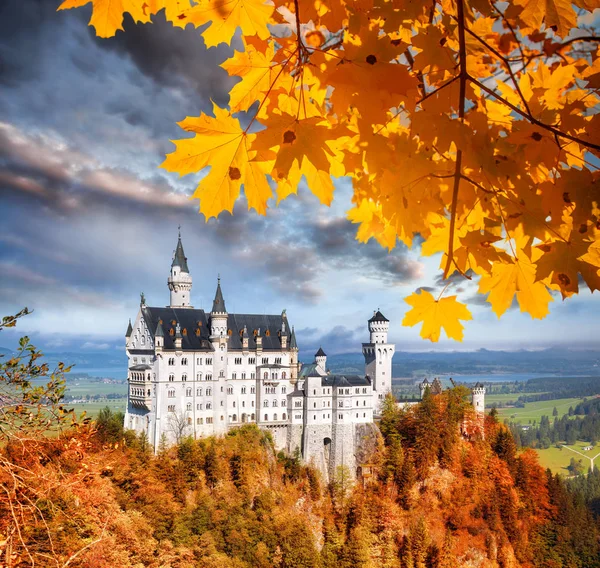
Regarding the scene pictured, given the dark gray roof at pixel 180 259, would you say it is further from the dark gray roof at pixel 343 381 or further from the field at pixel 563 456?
the field at pixel 563 456

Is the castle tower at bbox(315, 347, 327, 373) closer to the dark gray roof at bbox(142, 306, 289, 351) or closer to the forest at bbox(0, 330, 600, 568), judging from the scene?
the dark gray roof at bbox(142, 306, 289, 351)

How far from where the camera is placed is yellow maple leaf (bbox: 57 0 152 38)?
1.07 metres

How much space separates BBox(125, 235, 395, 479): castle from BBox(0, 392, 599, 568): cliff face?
84 centimetres

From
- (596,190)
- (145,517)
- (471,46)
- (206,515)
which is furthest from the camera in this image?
(206,515)

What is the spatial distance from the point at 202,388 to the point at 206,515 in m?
6.03

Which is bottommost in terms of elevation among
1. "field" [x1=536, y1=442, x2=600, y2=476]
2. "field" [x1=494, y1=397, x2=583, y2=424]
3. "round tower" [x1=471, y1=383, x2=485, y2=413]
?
"field" [x1=536, y1=442, x2=600, y2=476]

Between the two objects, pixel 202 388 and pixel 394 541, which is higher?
pixel 202 388

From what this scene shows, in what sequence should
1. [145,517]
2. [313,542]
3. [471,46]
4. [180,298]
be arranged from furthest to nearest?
[180,298], [313,542], [145,517], [471,46]

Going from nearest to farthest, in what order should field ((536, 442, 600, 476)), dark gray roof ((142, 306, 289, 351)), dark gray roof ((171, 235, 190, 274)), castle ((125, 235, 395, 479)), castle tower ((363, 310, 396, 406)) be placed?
castle ((125, 235, 395, 479))
dark gray roof ((142, 306, 289, 351))
dark gray roof ((171, 235, 190, 274))
castle tower ((363, 310, 396, 406))
field ((536, 442, 600, 476))

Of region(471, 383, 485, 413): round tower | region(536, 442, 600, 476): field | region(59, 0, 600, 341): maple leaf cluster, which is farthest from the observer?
region(536, 442, 600, 476): field

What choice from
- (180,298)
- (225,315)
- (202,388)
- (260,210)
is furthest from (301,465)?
(260,210)

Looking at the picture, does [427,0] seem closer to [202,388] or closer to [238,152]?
[238,152]

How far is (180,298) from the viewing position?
26.6 metres

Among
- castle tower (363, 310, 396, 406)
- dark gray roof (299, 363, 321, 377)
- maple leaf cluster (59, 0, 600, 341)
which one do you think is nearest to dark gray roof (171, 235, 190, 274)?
dark gray roof (299, 363, 321, 377)
